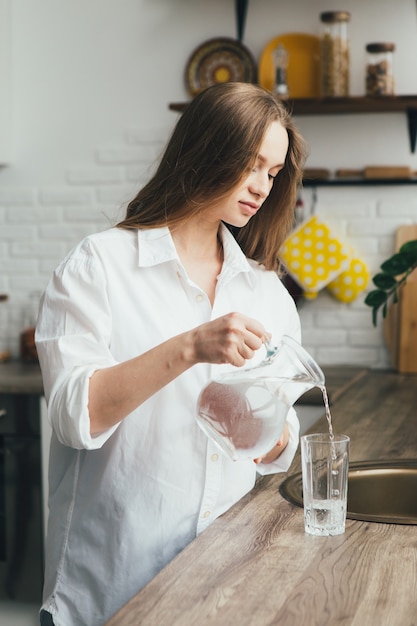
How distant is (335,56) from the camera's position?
3.16 metres

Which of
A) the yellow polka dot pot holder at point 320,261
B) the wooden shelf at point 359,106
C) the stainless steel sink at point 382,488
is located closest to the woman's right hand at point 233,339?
the stainless steel sink at point 382,488

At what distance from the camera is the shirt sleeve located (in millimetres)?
1370

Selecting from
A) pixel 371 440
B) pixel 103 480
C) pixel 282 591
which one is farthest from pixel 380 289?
pixel 282 591

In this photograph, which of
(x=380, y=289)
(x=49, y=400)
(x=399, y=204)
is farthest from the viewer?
(x=399, y=204)

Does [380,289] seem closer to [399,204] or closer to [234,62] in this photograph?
[399,204]

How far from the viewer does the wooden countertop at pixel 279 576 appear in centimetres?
104

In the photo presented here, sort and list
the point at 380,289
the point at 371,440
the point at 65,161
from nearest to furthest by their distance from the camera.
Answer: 1. the point at 371,440
2. the point at 380,289
3. the point at 65,161

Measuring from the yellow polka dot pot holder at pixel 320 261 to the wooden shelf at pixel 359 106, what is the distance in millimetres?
400

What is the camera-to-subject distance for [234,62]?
3.38m

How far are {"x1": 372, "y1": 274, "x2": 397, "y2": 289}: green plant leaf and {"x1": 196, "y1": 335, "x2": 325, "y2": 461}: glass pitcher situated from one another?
1646 mm

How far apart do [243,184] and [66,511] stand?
2.13ft

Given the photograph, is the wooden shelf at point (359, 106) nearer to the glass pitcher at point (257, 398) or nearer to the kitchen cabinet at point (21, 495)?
the kitchen cabinet at point (21, 495)

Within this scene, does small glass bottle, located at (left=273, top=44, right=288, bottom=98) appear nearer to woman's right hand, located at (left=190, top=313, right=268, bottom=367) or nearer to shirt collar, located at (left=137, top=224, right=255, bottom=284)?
shirt collar, located at (left=137, top=224, right=255, bottom=284)

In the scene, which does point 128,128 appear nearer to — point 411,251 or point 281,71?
point 281,71
